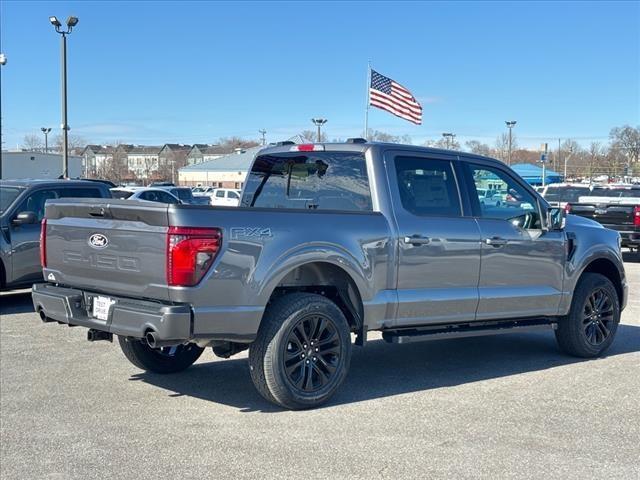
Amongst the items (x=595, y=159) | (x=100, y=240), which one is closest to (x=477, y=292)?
(x=100, y=240)

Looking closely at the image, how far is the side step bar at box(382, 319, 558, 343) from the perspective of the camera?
630cm

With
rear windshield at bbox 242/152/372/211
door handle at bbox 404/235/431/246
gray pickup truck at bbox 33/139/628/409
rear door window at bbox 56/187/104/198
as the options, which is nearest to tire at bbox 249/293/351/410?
gray pickup truck at bbox 33/139/628/409

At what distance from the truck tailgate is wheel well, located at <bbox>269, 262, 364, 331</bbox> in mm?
1001

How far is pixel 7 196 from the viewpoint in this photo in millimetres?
10938

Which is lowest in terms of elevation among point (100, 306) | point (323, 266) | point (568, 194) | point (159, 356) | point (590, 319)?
point (159, 356)

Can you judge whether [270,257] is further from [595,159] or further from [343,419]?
[595,159]

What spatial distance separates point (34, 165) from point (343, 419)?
261 feet

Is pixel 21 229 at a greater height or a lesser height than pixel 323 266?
lesser

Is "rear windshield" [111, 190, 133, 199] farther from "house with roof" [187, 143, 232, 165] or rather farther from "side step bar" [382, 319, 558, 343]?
"house with roof" [187, 143, 232, 165]

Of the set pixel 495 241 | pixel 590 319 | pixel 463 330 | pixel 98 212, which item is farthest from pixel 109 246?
pixel 590 319

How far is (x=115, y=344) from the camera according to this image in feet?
26.9

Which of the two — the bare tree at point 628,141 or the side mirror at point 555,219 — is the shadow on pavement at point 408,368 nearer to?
the side mirror at point 555,219

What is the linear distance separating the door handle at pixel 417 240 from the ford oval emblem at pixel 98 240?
2312mm

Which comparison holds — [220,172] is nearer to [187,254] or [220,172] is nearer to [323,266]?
[323,266]
